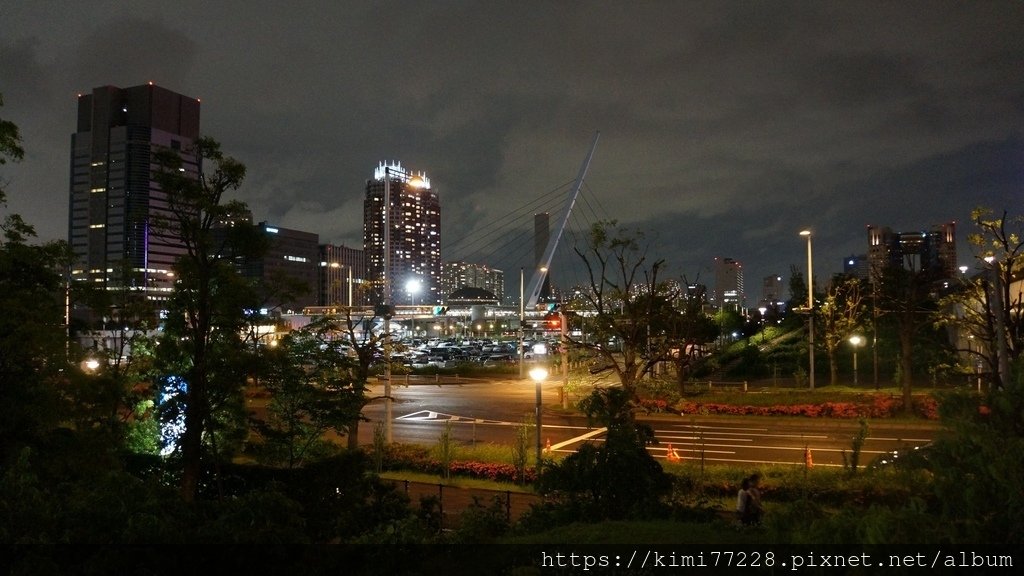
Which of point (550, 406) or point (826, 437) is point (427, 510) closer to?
point (826, 437)

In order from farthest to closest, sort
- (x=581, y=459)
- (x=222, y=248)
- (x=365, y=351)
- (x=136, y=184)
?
1. (x=136, y=184)
2. (x=365, y=351)
3. (x=222, y=248)
4. (x=581, y=459)

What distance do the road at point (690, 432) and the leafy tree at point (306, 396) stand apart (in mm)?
6960

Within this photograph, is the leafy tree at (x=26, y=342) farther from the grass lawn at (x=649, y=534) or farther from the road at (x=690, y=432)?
the road at (x=690, y=432)

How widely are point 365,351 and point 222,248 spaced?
25.1ft

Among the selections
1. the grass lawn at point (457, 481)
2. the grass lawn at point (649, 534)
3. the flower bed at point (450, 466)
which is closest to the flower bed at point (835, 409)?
the flower bed at point (450, 466)

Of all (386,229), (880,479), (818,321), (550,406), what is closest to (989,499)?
(880,479)

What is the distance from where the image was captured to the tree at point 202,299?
12.7 m

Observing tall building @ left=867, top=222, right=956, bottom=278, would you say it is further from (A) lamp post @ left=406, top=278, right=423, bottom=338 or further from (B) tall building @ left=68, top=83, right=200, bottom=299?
(B) tall building @ left=68, top=83, right=200, bottom=299

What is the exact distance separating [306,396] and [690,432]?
56.4 ft

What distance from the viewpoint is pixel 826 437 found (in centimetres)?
2531

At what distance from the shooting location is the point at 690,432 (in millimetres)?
27344

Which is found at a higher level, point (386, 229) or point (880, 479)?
point (386, 229)

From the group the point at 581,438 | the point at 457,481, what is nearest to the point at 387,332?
the point at 457,481

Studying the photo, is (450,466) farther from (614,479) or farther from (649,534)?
(649,534)
